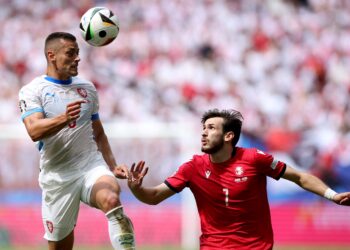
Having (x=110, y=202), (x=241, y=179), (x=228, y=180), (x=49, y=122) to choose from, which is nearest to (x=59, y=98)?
(x=49, y=122)

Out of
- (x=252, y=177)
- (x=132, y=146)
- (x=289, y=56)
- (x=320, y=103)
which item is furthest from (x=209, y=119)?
(x=289, y=56)

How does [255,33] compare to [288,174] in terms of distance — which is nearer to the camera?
[288,174]

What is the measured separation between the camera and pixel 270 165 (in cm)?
795

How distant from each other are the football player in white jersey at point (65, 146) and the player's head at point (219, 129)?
777 mm

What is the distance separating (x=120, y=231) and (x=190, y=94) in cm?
1134

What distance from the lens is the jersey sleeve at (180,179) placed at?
802 centimetres

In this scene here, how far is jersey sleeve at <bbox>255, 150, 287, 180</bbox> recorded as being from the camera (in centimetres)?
791

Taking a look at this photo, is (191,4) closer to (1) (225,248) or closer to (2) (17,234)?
(2) (17,234)

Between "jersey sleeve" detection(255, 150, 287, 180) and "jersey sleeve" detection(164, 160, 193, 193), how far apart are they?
612 millimetres

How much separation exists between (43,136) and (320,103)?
11.3 meters

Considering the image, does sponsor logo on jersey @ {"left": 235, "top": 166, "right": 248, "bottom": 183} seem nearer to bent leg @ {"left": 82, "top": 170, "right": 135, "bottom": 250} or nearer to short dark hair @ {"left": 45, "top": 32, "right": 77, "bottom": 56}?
bent leg @ {"left": 82, "top": 170, "right": 135, "bottom": 250}

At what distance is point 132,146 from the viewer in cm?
1602

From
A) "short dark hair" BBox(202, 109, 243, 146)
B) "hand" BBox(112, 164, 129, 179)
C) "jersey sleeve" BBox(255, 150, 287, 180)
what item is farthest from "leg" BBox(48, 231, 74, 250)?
"jersey sleeve" BBox(255, 150, 287, 180)

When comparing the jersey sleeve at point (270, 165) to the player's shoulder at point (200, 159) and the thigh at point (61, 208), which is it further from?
the thigh at point (61, 208)
